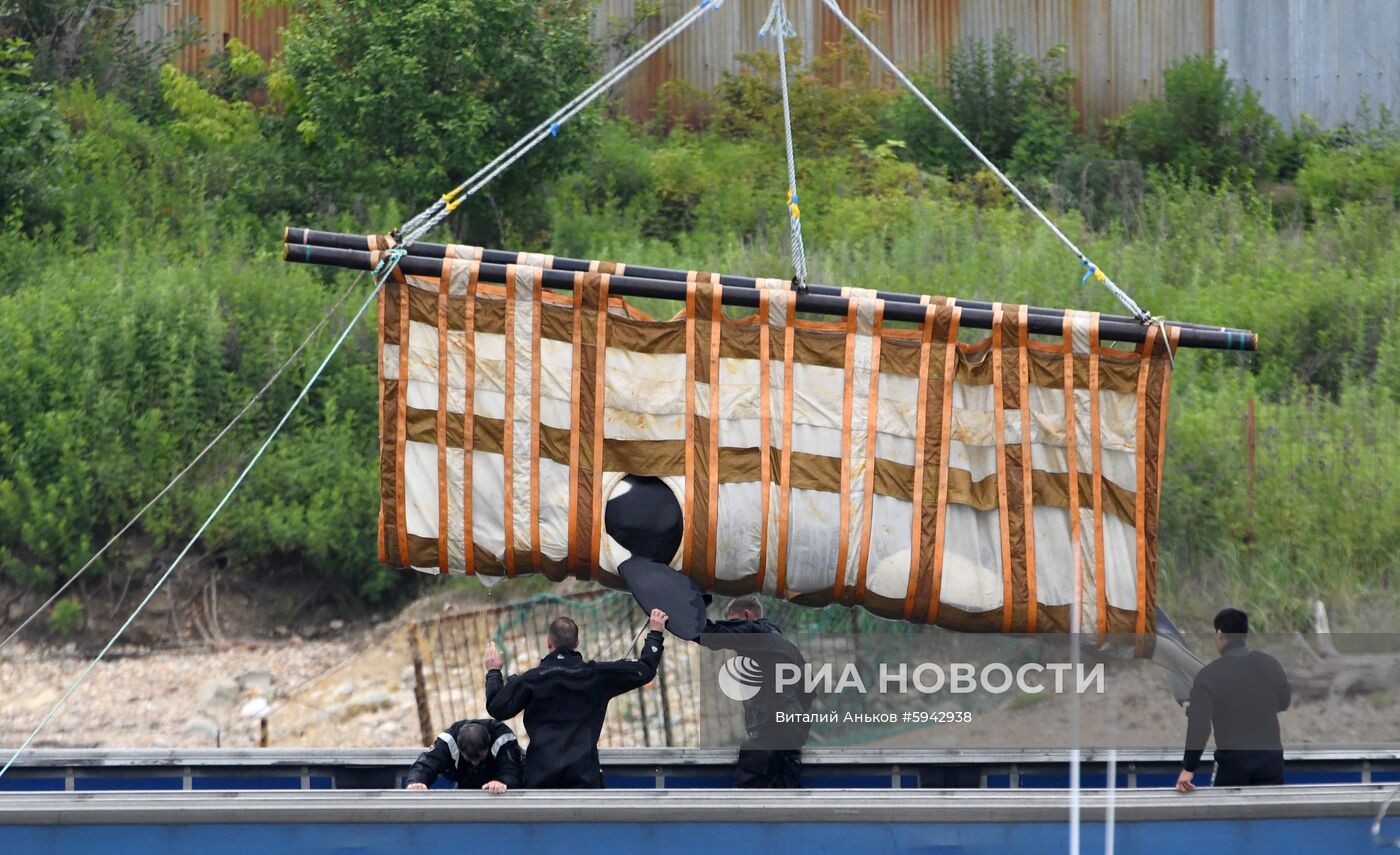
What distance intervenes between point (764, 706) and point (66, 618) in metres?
8.45

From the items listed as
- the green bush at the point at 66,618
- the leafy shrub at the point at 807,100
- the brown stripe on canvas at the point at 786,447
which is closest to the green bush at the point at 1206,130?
the leafy shrub at the point at 807,100

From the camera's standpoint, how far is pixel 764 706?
319 inches

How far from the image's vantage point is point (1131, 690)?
1115 centimetres

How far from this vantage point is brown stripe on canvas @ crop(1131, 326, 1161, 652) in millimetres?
8695

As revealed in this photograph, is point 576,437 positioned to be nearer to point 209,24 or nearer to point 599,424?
point 599,424

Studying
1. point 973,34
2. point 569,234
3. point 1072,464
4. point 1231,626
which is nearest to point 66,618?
point 569,234

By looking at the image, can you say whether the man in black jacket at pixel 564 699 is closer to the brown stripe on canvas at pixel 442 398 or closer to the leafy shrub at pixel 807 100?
the brown stripe on canvas at pixel 442 398

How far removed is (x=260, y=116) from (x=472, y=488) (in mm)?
12553

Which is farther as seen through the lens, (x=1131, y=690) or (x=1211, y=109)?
(x=1211, y=109)

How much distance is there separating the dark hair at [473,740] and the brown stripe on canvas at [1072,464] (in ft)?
10.8

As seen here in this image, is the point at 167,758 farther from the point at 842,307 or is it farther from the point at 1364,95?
the point at 1364,95

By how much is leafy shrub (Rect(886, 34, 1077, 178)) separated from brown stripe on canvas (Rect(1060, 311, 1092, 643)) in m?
11.0

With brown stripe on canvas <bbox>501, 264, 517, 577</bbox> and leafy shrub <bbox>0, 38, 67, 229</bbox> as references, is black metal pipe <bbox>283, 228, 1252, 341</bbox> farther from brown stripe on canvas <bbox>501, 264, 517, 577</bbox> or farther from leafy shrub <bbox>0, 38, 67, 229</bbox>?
leafy shrub <bbox>0, 38, 67, 229</bbox>

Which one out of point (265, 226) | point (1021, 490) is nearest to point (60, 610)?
point (265, 226)
